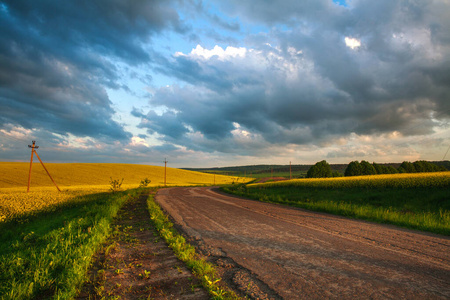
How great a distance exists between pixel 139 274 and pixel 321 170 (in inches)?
1973

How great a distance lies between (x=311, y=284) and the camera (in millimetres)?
3639

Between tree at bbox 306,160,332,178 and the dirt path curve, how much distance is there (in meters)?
43.5

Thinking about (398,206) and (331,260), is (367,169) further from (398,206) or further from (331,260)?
(331,260)

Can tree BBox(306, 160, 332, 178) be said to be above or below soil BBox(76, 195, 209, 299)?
above

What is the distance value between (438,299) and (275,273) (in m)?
2.27

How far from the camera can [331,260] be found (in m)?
4.69

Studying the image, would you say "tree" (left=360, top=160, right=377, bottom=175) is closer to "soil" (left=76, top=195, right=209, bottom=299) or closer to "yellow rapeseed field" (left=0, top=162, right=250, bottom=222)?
"yellow rapeseed field" (left=0, top=162, right=250, bottom=222)

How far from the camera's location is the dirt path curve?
137 inches

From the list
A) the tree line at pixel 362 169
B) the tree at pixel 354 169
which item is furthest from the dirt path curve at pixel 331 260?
the tree at pixel 354 169

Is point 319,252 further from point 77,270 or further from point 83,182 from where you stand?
point 83,182

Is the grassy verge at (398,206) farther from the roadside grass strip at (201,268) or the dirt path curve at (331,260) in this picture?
the roadside grass strip at (201,268)

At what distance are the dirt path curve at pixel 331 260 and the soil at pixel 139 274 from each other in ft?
2.71

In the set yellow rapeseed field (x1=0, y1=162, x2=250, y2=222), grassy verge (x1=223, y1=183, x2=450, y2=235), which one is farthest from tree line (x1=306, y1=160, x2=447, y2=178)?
yellow rapeseed field (x1=0, y1=162, x2=250, y2=222)

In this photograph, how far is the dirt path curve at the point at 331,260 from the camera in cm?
347
